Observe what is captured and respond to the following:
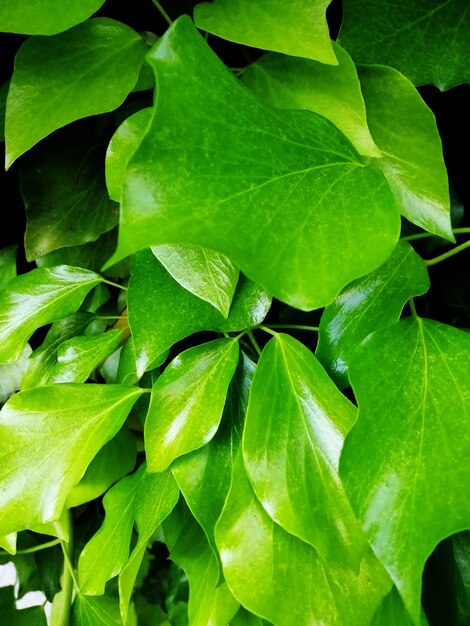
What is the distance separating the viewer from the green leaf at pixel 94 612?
1.70 feet

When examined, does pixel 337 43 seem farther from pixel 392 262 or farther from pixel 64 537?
pixel 64 537

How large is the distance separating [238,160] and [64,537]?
377mm

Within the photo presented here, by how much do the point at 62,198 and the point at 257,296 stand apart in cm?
19

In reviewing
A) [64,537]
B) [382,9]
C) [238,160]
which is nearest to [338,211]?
[238,160]

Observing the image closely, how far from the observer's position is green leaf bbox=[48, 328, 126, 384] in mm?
426

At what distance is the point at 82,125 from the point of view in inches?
18.0

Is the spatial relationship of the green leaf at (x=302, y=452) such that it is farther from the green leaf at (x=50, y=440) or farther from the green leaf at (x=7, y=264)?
the green leaf at (x=7, y=264)

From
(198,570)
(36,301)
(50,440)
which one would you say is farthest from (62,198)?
(198,570)

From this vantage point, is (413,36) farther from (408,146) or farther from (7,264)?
(7,264)

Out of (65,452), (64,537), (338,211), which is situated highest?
(338,211)

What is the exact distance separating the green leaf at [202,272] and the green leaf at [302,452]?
0.15 feet

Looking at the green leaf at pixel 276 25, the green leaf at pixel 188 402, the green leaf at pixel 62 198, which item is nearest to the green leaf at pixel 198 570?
the green leaf at pixel 188 402

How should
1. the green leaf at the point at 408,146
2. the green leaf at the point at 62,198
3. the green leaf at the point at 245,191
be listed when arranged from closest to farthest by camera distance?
the green leaf at the point at 245,191 → the green leaf at the point at 408,146 → the green leaf at the point at 62,198

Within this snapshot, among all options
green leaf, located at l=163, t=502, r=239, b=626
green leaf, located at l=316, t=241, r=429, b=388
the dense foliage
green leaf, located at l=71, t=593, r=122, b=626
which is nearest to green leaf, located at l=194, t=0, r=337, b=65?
the dense foliage
